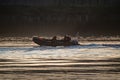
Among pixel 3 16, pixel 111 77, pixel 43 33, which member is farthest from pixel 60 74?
pixel 3 16

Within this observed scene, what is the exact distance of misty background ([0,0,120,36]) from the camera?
56.7 m

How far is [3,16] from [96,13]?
550 inches

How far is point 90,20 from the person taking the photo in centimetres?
5816

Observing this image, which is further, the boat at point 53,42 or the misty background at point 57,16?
the misty background at point 57,16

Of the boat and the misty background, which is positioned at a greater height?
the misty background

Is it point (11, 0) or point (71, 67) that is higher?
point (11, 0)

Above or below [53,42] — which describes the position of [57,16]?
above

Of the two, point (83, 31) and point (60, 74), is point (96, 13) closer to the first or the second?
point (83, 31)

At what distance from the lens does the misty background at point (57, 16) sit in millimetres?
56688

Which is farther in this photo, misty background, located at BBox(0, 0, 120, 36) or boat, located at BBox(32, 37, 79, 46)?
misty background, located at BBox(0, 0, 120, 36)

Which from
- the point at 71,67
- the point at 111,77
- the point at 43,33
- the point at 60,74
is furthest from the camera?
the point at 43,33

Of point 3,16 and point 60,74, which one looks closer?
point 60,74

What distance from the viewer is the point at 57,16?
191 feet

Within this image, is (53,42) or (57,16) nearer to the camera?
(53,42)
